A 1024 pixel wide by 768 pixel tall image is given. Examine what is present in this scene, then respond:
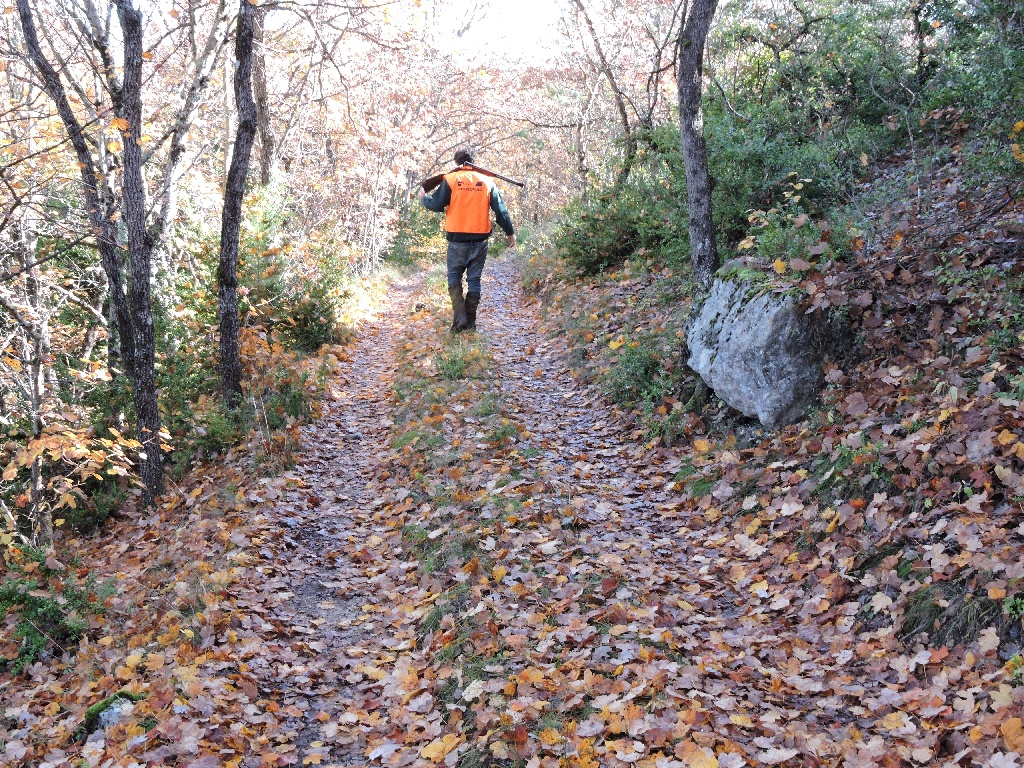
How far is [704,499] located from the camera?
247 inches

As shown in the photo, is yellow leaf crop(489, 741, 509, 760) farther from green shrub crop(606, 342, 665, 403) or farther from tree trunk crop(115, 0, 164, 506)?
tree trunk crop(115, 0, 164, 506)

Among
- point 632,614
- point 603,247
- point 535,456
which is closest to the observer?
point 632,614

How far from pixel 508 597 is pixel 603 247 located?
871 centimetres

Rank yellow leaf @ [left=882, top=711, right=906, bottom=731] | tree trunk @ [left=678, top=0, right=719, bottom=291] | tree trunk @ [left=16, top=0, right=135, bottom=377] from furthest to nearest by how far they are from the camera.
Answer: tree trunk @ [left=678, top=0, right=719, bottom=291] → tree trunk @ [left=16, top=0, right=135, bottom=377] → yellow leaf @ [left=882, top=711, right=906, bottom=731]

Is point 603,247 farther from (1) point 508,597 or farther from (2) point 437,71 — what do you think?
(2) point 437,71

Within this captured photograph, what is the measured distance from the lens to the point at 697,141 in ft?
26.5

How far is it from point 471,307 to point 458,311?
0.72ft

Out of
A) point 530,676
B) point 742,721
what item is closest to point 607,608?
point 530,676

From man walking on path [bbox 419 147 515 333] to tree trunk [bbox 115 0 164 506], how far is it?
12.8 feet

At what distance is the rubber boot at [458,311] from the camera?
11.3 m

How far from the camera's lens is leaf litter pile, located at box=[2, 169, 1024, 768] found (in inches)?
146

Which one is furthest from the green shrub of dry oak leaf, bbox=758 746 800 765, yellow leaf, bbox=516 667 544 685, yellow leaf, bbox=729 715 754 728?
dry oak leaf, bbox=758 746 800 765

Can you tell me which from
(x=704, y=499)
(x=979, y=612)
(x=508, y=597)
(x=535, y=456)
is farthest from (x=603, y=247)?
(x=979, y=612)

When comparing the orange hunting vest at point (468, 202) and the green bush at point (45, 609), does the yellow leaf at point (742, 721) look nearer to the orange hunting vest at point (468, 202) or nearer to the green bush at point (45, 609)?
the green bush at point (45, 609)
